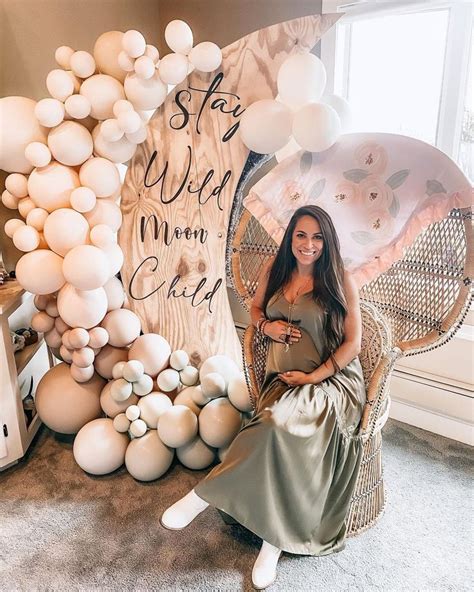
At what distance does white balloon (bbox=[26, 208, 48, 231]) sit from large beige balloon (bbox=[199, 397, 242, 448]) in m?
0.84

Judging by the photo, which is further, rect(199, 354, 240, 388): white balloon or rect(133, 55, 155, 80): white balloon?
rect(199, 354, 240, 388): white balloon

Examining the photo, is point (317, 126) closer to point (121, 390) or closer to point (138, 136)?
point (138, 136)

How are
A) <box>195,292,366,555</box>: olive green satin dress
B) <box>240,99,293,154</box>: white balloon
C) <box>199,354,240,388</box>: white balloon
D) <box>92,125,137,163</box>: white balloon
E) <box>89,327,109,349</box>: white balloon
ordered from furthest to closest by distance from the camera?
1. <box>199,354,240,388</box>: white balloon
2. <box>89,327,109,349</box>: white balloon
3. <box>92,125,137,163</box>: white balloon
4. <box>240,99,293,154</box>: white balloon
5. <box>195,292,366,555</box>: olive green satin dress

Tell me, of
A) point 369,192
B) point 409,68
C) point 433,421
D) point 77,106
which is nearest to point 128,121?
point 77,106

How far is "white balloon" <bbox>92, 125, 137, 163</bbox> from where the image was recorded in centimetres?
168

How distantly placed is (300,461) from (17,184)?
1.27 m

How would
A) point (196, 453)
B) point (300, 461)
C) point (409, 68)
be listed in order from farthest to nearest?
1. point (409, 68)
2. point (196, 453)
3. point (300, 461)

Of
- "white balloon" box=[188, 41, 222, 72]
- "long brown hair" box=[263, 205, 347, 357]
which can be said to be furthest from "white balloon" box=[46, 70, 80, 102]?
"long brown hair" box=[263, 205, 347, 357]

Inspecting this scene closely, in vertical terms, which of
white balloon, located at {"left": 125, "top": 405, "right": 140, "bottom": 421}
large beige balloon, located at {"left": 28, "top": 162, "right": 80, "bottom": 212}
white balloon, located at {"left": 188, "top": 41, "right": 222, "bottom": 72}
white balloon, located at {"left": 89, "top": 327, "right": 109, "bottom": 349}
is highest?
white balloon, located at {"left": 188, "top": 41, "right": 222, "bottom": 72}

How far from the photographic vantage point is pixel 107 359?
1.89m

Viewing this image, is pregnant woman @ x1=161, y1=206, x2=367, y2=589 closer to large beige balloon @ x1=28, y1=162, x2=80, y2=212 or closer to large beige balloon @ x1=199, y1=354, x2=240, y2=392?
large beige balloon @ x1=199, y1=354, x2=240, y2=392

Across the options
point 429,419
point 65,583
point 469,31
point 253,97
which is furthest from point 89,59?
point 429,419

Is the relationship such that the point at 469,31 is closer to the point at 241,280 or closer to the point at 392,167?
the point at 392,167

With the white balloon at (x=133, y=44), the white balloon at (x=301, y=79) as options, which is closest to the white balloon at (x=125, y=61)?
the white balloon at (x=133, y=44)
